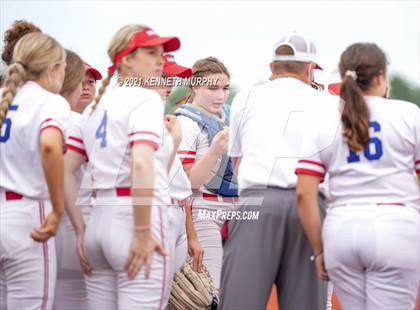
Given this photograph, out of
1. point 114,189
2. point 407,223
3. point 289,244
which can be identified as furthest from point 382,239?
point 114,189

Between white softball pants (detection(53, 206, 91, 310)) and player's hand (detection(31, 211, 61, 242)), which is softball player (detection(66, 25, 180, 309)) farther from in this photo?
white softball pants (detection(53, 206, 91, 310))

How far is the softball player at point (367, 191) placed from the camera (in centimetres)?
406

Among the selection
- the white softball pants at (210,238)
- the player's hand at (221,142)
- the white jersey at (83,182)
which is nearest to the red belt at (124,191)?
the white jersey at (83,182)

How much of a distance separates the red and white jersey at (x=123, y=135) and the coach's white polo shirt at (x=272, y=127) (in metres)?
0.51

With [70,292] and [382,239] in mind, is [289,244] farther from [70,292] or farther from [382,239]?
[70,292]

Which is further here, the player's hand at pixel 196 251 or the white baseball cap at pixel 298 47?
the player's hand at pixel 196 251

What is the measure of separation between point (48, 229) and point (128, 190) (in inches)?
18.1

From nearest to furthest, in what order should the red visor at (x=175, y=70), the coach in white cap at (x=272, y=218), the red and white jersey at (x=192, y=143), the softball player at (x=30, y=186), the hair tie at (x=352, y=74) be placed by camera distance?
1. the softball player at (x=30, y=186)
2. the hair tie at (x=352, y=74)
3. the coach in white cap at (x=272, y=218)
4. the red visor at (x=175, y=70)
5. the red and white jersey at (x=192, y=143)

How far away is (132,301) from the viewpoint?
12.9 ft

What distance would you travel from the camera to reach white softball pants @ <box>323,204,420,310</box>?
4035 mm

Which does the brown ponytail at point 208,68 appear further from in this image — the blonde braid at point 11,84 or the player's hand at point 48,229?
the player's hand at point 48,229

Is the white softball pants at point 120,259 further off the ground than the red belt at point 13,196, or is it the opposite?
the red belt at point 13,196

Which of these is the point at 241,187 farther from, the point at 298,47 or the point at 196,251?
the point at 196,251

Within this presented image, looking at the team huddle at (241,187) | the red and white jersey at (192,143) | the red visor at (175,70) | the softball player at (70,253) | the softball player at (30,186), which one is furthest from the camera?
the red and white jersey at (192,143)
